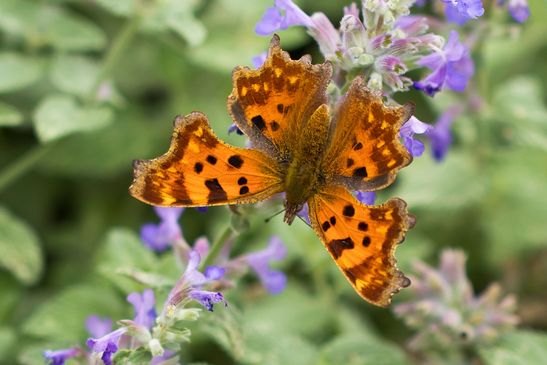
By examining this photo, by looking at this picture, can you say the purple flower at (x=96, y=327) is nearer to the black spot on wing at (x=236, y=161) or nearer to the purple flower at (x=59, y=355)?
the purple flower at (x=59, y=355)

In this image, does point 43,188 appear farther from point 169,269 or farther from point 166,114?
point 169,269

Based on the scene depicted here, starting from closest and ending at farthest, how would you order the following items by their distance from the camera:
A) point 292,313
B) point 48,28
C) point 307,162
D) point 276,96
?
point 276,96 < point 307,162 < point 292,313 < point 48,28

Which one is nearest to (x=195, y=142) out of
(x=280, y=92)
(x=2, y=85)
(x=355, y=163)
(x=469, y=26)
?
(x=280, y=92)

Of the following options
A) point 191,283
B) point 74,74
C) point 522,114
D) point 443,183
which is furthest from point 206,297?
point 522,114

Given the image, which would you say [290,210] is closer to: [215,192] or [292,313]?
[215,192]

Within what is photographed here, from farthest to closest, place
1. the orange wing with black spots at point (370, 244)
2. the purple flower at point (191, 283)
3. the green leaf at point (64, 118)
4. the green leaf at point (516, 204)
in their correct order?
1. the green leaf at point (516, 204)
2. the green leaf at point (64, 118)
3. the purple flower at point (191, 283)
4. the orange wing with black spots at point (370, 244)

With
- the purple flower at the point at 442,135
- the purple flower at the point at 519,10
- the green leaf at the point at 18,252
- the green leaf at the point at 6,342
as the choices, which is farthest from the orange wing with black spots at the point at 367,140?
the green leaf at the point at 18,252
